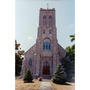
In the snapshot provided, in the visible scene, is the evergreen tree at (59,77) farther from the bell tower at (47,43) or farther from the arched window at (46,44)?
the arched window at (46,44)

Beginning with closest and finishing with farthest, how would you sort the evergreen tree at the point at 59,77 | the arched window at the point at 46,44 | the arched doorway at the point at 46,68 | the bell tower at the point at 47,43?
1. the evergreen tree at the point at 59,77
2. the arched doorway at the point at 46,68
3. the bell tower at the point at 47,43
4. the arched window at the point at 46,44

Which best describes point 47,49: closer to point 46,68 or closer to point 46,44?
point 46,44

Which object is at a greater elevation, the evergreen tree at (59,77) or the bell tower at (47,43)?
the bell tower at (47,43)

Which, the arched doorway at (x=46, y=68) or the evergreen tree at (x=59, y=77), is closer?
the evergreen tree at (x=59, y=77)

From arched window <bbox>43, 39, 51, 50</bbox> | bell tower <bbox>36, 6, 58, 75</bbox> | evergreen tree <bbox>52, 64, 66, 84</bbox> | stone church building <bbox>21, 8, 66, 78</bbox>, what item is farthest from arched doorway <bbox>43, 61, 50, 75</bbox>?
evergreen tree <bbox>52, 64, 66, 84</bbox>

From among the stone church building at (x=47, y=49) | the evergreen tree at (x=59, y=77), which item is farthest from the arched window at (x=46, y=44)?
the evergreen tree at (x=59, y=77)

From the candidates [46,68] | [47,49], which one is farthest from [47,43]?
[46,68]

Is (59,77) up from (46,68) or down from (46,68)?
down

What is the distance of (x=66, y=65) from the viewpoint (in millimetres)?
9992
